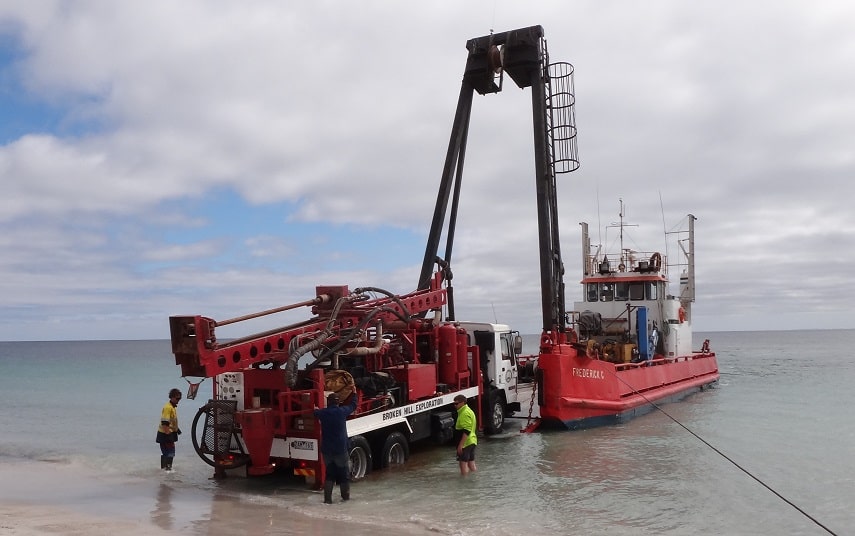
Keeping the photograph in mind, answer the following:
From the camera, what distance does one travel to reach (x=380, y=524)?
8.30 m

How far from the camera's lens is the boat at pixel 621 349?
1599 cm

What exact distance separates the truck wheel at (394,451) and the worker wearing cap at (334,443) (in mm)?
1966

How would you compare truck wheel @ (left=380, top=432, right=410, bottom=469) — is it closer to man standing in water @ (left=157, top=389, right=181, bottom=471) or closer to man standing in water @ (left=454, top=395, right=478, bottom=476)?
man standing in water @ (left=454, top=395, right=478, bottom=476)

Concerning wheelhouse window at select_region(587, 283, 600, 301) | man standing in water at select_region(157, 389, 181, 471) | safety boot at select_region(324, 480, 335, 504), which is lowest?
safety boot at select_region(324, 480, 335, 504)

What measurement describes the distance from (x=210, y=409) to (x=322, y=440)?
7.66ft

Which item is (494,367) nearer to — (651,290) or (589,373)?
(589,373)

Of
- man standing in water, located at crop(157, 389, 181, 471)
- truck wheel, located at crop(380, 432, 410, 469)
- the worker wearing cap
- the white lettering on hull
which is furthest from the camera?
the white lettering on hull

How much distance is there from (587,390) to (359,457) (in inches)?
300

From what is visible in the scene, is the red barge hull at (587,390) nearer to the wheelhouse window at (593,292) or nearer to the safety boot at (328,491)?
the wheelhouse window at (593,292)

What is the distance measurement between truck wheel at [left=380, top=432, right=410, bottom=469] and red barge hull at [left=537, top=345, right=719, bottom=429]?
505cm

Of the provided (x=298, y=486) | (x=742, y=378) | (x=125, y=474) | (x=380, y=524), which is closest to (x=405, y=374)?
(x=298, y=486)

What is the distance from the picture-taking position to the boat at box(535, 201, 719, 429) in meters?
16.0

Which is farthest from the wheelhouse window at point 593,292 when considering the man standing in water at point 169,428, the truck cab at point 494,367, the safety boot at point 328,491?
the safety boot at point 328,491

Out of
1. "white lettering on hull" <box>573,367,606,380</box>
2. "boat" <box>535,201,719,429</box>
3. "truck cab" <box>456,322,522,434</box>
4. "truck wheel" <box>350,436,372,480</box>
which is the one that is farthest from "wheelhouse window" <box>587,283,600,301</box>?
"truck wheel" <box>350,436,372,480</box>
